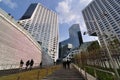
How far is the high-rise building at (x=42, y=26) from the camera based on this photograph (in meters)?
134

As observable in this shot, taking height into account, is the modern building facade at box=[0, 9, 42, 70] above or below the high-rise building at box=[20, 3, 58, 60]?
below

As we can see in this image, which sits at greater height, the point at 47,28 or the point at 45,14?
the point at 45,14

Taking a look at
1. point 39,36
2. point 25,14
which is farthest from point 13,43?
point 25,14

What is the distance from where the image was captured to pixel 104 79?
689 cm

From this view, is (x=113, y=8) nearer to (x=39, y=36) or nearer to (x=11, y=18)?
(x=39, y=36)

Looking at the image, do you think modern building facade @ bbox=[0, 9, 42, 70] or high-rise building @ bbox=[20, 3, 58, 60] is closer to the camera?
modern building facade @ bbox=[0, 9, 42, 70]

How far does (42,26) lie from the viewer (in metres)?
148

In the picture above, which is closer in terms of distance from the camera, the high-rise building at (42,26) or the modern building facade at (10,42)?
the modern building facade at (10,42)

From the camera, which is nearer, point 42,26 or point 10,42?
point 10,42

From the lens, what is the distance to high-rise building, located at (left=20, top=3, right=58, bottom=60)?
13425 centimetres

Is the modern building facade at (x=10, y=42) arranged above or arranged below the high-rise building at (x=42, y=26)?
below

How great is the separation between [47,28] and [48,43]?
701 inches

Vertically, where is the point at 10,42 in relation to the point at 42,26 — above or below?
below

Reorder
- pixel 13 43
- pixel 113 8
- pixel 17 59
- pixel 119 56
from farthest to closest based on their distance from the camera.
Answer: pixel 113 8 → pixel 17 59 → pixel 13 43 → pixel 119 56
